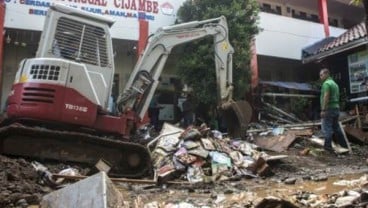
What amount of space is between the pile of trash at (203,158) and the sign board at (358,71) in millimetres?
8517

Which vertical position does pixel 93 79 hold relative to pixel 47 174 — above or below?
above

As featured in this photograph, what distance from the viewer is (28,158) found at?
730 cm

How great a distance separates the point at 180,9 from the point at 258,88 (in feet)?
13.9

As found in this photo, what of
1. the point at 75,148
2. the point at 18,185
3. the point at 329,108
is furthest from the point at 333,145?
the point at 18,185

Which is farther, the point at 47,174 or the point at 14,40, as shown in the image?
the point at 14,40

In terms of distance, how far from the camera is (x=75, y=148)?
755 centimetres

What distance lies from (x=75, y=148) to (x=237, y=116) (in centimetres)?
354

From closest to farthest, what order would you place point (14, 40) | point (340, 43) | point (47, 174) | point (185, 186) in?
point (47, 174)
point (185, 186)
point (14, 40)
point (340, 43)

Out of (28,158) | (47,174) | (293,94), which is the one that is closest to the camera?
(47,174)

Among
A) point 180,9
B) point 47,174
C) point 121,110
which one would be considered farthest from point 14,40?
point 47,174

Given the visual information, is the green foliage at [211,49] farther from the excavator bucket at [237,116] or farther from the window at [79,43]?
the window at [79,43]

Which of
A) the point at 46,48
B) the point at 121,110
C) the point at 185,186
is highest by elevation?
the point at 46,48

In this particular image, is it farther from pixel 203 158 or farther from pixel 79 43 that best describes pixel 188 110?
pixel 79 43

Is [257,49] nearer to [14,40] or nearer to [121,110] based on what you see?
[14,40]
